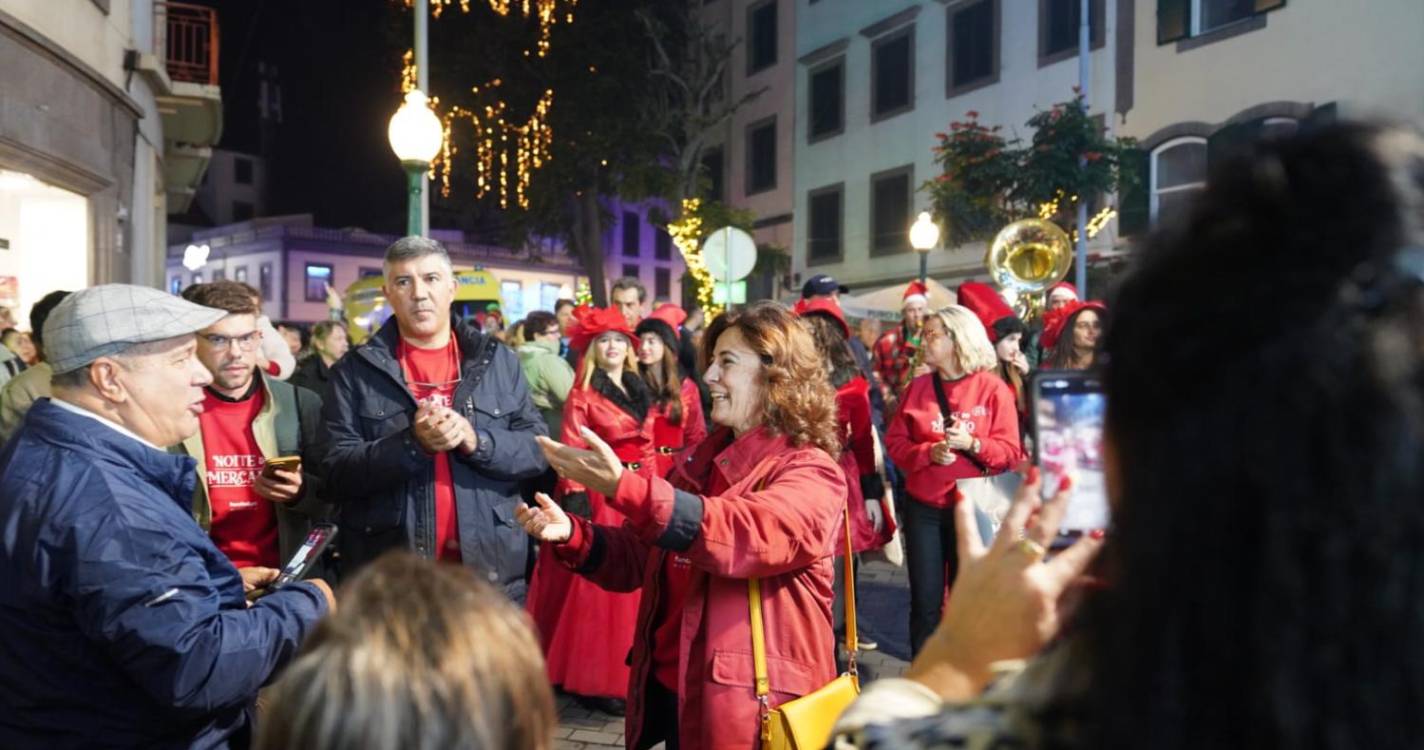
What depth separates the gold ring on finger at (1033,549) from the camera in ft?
4.10

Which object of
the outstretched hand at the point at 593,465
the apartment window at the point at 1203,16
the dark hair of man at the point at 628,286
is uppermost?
the apartment window at the point at 1203,16

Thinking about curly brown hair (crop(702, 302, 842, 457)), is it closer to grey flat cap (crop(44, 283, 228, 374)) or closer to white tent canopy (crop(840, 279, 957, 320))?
grey flat cap (crop(44, 283, 228, 374))

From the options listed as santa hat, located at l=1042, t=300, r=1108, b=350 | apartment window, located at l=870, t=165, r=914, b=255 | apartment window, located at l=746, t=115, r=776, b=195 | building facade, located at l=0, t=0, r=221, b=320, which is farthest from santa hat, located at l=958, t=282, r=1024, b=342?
apartment window, located at l=746, t=115, r=776, b=195

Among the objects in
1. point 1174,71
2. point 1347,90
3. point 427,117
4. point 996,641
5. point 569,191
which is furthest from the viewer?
point 569,191

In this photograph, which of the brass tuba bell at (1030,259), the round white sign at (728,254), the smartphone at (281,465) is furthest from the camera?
the round white sign at (728,254)

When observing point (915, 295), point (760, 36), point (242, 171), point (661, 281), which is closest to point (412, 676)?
point (915, 295)

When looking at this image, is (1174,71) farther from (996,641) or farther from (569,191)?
(996,641)

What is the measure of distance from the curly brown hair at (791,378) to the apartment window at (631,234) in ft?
184

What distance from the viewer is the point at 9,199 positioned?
997 centimetres

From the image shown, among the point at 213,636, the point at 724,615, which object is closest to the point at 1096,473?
the point at 724,615

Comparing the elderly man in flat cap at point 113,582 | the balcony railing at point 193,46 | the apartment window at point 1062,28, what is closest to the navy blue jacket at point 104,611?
the elderly man in flat cap at point 113,582

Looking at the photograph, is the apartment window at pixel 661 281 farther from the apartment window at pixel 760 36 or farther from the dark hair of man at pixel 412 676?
the dark hair of man at pixel 412 676

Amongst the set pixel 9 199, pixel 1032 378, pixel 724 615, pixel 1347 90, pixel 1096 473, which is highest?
pixel 1347 90

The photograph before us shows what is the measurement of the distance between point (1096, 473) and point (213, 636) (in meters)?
1.82
